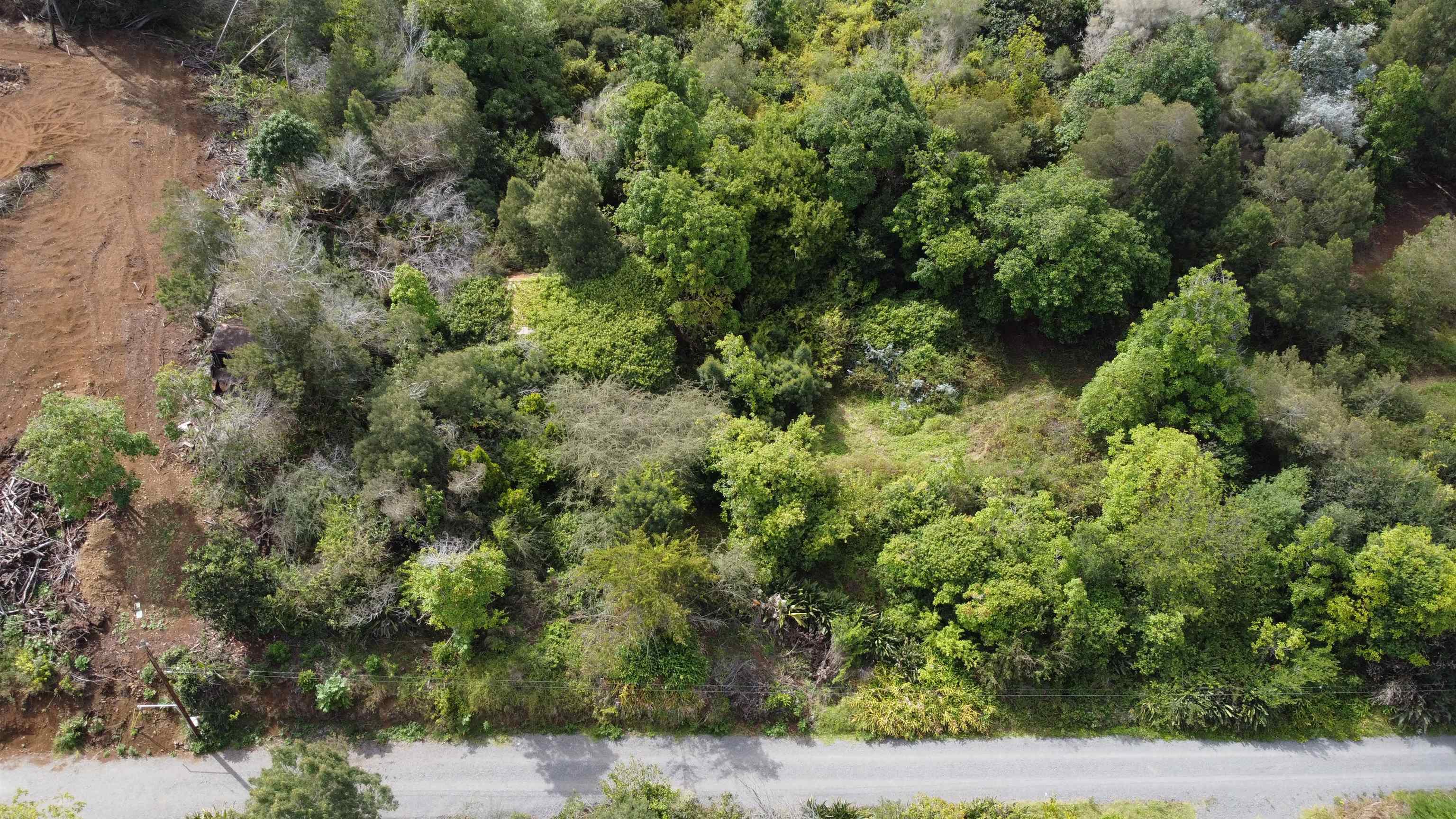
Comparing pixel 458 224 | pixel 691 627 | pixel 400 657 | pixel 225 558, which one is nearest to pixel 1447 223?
pixel 691 627

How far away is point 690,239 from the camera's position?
2911 cm

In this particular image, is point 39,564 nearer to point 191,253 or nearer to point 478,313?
point 191,253

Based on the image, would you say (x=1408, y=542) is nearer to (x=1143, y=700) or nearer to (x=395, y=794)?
(x=1143, y=700)

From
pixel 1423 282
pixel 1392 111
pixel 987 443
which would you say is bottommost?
pixel 987 443

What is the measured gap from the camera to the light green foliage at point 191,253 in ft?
87.0

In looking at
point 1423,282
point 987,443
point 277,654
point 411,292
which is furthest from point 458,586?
point 1423,282

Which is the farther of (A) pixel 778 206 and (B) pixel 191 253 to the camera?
(A) pixel 778 206

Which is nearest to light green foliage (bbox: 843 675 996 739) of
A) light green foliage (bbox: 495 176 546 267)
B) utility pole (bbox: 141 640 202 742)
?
utility pole (bbox: 141 640 202 742)

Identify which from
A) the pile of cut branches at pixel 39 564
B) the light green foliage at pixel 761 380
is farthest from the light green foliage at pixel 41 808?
the light green foliage at pixel 761 380

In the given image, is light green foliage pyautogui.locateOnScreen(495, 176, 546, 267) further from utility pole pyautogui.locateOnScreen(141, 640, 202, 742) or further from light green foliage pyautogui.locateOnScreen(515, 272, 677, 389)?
utility pole pyautogui.locateOnScreen(141, 640, 202, 742)

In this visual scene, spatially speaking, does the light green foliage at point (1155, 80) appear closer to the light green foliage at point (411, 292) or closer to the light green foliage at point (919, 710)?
the light green foliage at point (919, 710)

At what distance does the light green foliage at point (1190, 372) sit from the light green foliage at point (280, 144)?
28.4 meters

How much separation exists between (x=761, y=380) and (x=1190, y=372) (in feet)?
44.9

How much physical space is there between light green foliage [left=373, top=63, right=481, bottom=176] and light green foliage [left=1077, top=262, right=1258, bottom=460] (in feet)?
80.3
